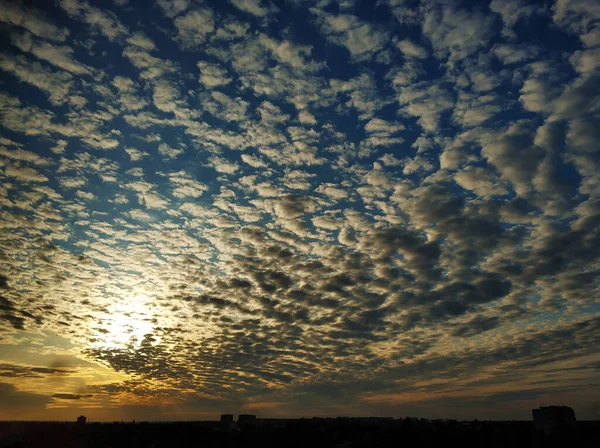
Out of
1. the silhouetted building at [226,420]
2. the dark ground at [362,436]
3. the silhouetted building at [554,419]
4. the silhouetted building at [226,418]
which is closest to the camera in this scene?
the dark ground at [362,436]

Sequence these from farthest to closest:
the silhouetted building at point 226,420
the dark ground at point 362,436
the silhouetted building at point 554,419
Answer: the silhouetted building at point 226,420 < the silhouetted building at point 554,419 < the dark ground at point 362,436

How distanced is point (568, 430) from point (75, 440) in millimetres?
71760

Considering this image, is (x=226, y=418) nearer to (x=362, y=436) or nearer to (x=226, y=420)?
(x=226, y=420)

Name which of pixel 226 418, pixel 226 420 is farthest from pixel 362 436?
pixel 226 418

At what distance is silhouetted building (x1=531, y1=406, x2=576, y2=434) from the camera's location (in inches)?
1195

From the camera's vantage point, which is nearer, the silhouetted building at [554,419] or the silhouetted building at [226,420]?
the silhouetted building at [554,419]

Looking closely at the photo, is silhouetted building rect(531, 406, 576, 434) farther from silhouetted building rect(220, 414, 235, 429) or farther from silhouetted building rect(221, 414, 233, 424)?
silhouetted building rect(221, 414, 233, 424)

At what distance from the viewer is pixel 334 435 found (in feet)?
133

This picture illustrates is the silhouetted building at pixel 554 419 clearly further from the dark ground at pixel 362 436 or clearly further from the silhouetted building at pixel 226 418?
the silhouetted building at pixel 226 418

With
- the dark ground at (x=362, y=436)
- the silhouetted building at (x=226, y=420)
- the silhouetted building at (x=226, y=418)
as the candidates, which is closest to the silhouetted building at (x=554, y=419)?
the dark ground at (x=362, y=436)

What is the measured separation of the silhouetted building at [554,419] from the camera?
30.4 m

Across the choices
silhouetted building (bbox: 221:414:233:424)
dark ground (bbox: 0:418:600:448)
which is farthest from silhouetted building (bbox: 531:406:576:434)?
silhouetted building (bbox: 221:414:233:424)

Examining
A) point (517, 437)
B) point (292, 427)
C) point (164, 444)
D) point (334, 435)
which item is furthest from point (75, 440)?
point (517, 437)

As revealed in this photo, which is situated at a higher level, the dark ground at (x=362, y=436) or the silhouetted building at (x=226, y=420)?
the silhouetted building at (x=226, y=420)
